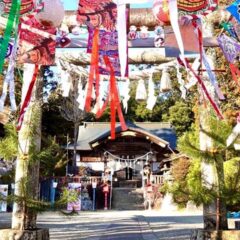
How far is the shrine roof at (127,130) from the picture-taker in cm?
2441

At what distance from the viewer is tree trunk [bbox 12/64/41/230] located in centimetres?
556

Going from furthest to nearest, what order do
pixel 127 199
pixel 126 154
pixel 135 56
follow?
pixel 126 154, pixel 127 199, pixel 135 56

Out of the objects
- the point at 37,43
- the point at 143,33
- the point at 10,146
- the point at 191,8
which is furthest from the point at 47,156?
the point at 191,8

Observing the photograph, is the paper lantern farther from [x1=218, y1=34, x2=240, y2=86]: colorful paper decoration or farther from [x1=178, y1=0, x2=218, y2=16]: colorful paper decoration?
[x1=218, y1=34, x2=240, y2=86]: colorful paper decoration

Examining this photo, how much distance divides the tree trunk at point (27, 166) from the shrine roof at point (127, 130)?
17761mm

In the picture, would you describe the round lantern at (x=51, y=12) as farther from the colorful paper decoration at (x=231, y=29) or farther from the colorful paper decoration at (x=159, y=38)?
the colorful paper decoration at (x=231, y=29)

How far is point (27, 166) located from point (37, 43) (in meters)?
1.79

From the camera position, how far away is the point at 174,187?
549 centimetres

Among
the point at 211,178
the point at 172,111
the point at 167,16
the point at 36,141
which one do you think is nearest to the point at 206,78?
the point at 211,178

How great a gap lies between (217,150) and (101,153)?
20.0 metres

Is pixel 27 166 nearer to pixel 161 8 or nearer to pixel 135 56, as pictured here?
pixel 135 56

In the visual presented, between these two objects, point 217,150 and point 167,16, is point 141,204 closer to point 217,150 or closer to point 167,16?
point 217,150

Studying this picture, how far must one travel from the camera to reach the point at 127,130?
23.5 metres

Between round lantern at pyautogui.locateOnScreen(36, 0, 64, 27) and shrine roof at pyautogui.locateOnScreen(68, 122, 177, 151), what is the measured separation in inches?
761
